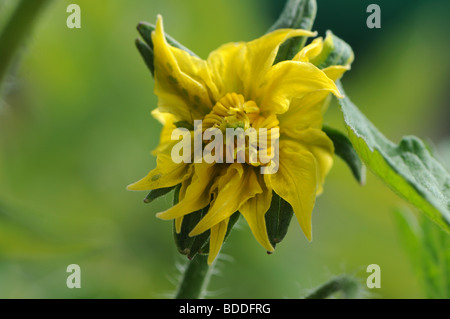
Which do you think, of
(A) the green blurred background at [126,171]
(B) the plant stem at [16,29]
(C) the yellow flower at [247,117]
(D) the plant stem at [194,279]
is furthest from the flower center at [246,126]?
(A) the green blurred background at [126,171]

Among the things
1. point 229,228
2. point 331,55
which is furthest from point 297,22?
point 229,228

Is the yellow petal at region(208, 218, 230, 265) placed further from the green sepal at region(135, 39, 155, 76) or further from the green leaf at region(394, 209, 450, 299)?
the green leaf at region(394, 209, 450, 299)

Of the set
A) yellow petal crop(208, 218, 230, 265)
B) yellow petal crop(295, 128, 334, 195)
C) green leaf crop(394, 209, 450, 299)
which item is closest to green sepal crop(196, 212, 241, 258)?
yellow petal crop(208, 218, 230, 265)

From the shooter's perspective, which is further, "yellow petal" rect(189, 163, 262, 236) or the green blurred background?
the green blurred background

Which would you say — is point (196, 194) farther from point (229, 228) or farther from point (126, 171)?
point (126, 171)

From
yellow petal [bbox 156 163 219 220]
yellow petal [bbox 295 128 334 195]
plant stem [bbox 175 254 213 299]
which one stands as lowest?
plant stem [bbox 175 254 213 299]

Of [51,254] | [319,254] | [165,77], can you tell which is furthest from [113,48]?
[165,77]

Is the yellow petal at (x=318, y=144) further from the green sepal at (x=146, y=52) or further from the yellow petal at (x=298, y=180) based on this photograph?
the green sepal at (x=146, y=52)
